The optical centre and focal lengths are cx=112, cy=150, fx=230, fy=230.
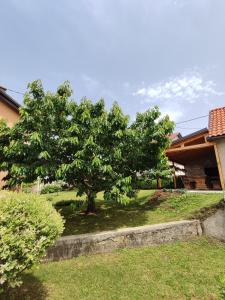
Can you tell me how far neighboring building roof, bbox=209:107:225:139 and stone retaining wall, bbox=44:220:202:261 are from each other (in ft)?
15.9

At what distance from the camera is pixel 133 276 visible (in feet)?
20.8

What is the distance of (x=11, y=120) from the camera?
57.4 feet

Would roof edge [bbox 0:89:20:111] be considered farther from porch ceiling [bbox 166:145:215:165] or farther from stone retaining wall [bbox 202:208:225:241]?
stone retaining wall [bbox 202:208:225:241]

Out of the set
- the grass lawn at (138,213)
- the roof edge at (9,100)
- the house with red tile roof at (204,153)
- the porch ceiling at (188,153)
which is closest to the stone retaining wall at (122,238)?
the grass lawn at (138,213)

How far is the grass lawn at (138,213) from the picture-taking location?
30.1 feet

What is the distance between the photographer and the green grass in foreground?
219 inches

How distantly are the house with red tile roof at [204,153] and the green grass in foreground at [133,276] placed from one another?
5.21 m

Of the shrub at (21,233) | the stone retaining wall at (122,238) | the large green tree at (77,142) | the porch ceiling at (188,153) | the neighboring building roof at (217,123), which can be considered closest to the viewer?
the shrub at (21,233)

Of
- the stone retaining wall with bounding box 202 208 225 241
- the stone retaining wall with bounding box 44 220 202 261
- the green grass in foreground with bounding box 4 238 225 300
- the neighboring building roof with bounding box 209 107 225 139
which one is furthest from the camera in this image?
the neighboring building roof with bounding box 209 107 225 139

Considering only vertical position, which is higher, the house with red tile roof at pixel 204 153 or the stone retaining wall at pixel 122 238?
the house with red tile roof at pixel 204 153

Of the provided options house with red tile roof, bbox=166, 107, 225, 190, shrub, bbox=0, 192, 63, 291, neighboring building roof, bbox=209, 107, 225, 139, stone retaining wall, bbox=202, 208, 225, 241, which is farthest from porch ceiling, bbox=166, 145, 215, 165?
shrub, bbox=0, 192, 63, 291

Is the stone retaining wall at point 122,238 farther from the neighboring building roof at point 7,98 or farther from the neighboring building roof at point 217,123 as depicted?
the neighboring building roof at point 7,98

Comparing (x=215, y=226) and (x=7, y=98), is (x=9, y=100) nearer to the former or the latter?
(x=7, y=98)

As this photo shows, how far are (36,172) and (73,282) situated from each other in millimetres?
3384
